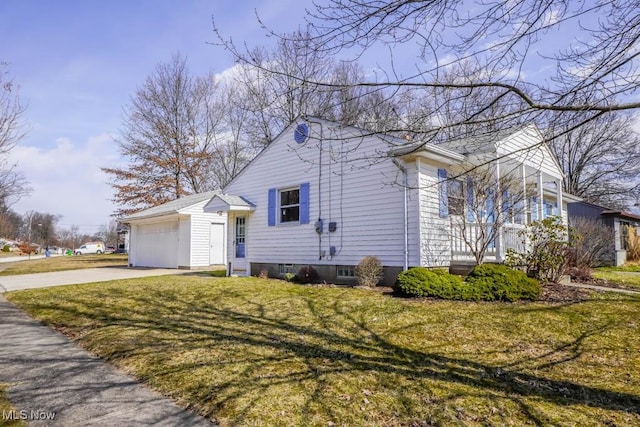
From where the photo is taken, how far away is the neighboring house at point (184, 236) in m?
19.3

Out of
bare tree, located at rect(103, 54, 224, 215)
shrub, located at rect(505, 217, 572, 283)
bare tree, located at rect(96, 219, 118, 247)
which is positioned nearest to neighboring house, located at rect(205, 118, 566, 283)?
shrub, located at rect(505, 217, 572, 283)

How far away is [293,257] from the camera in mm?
12898

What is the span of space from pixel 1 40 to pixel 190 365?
548 inches

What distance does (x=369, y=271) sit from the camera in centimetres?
1034

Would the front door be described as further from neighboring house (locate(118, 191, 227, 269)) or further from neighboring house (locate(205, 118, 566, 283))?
neighboring house (locate(118, 191, 227, 269))

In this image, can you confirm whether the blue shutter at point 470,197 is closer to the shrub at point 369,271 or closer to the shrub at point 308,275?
the shrub at point 369,271

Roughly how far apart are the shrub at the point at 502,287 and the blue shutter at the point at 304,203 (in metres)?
5.80

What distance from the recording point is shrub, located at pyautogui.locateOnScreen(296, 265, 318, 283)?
1192cm

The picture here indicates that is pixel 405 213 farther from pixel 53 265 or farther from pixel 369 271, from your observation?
pixel 53 265

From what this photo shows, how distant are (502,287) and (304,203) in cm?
660

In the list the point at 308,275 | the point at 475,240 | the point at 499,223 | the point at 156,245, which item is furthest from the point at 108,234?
the point at 499,223

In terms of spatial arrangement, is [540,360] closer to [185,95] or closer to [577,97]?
[577,97]

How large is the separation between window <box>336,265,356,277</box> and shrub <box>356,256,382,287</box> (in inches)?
28.7
